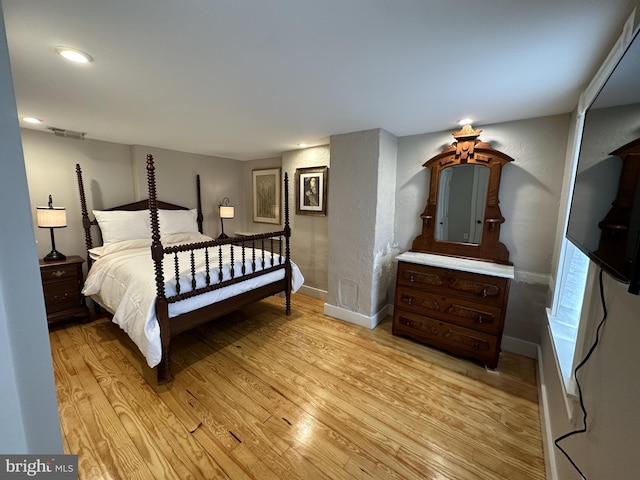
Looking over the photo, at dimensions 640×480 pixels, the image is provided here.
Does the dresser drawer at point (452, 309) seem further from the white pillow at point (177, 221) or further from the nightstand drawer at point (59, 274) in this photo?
the nightstand drawer at point (59, 274)

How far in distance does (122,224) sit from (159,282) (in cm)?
186

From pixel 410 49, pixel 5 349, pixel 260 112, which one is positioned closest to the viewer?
pixel 5 349

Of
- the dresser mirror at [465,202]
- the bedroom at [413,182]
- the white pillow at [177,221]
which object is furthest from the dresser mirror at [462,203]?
the white pillow at [177,221]

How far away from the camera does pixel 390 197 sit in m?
2.78

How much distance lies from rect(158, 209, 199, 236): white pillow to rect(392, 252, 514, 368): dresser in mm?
2994

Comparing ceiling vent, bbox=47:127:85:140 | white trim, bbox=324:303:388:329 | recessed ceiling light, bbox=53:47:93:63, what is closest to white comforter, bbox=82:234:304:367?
white trim, bbox=324:303:388:329

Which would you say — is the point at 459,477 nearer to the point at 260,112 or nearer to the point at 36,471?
the point at 36,471

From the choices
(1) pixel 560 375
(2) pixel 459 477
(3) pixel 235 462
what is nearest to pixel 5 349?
(3) pixel 235 462

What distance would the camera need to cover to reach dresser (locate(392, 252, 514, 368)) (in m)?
2.01

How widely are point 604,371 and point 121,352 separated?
310 centimetres

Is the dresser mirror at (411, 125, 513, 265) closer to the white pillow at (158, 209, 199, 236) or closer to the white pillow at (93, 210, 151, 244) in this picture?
the white pillow at (158, 209, 199, 236)

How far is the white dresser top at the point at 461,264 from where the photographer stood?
6.62 feet

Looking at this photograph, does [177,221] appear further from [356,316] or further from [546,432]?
[546,432]

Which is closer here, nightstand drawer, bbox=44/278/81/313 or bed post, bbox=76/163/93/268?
nightstand drawer, bbox=44/278/81/313
